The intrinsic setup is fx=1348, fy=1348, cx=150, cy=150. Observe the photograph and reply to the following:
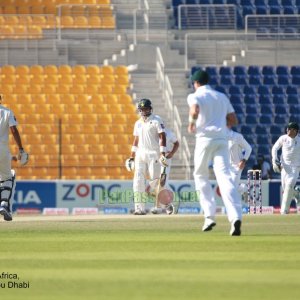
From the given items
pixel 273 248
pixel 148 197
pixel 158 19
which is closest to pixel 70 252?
pixel 273 248

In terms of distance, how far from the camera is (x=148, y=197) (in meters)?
25.2

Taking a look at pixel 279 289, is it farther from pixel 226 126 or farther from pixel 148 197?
pixel 148 197

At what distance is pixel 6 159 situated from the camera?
776 inches

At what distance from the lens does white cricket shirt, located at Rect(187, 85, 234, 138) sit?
52.1ft

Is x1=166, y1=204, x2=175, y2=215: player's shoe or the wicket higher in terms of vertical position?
the wicket

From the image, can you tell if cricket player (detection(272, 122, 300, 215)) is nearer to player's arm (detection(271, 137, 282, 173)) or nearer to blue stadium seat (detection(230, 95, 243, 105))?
A: player's arm (detection(271, 137, 282, 173))

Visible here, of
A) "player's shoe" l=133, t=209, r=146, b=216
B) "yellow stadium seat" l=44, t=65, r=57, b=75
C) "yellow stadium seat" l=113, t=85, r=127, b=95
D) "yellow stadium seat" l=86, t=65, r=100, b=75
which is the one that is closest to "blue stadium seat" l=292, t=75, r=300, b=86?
"yellow stadium seat" l=113, t=85, r=127, b=95

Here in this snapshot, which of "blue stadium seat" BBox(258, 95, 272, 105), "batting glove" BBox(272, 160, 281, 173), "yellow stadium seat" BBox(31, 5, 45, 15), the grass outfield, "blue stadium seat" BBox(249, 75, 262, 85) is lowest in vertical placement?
the grass outfield

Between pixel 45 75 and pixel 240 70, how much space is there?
5516mm

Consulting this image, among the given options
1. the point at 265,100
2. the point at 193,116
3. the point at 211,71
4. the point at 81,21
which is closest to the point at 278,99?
the point at 265,100

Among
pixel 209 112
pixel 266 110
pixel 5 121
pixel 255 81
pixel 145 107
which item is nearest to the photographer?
pixel 209 112

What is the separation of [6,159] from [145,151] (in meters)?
5.00

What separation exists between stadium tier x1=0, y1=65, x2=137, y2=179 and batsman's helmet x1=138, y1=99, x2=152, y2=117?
26.6 feet

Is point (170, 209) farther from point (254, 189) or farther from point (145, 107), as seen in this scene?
point (254, 189)
